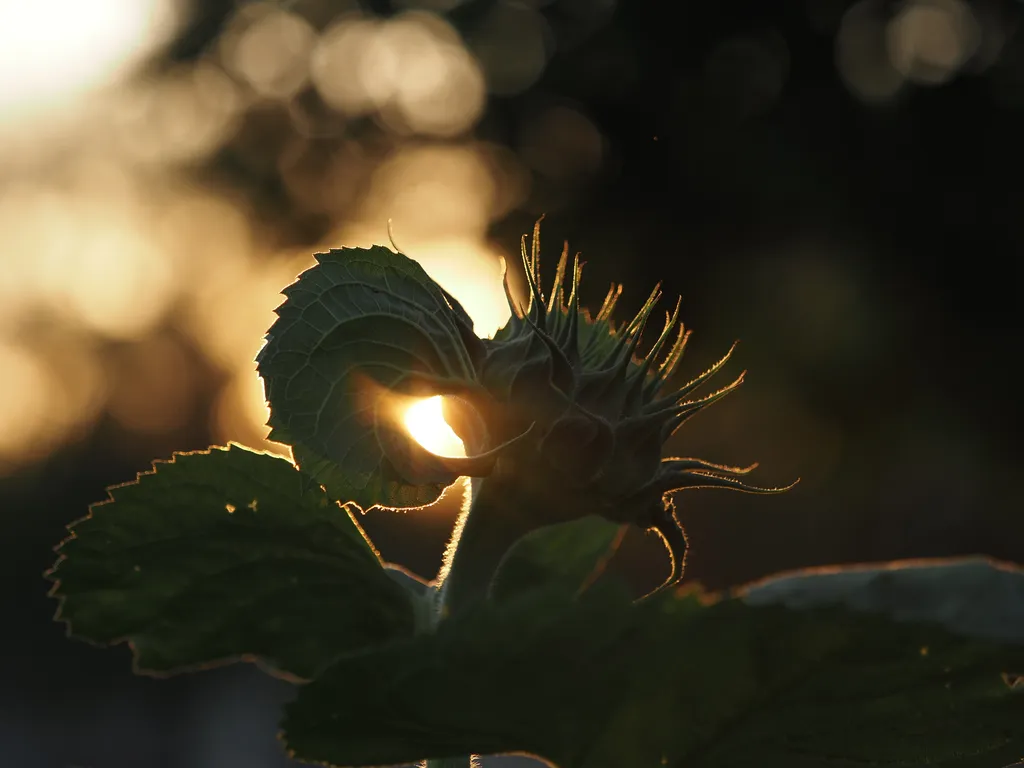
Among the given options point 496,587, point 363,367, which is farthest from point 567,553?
point 363,367

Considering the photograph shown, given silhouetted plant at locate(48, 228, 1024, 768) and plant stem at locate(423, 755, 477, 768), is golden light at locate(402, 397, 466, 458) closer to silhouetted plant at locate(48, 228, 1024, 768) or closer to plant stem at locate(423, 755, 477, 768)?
silhouetted plant at locate(48, 228, 1024, 768)

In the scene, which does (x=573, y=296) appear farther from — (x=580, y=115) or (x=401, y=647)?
(x=580, y=115)

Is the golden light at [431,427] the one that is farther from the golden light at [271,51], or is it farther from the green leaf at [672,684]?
the golden light at [271,51]

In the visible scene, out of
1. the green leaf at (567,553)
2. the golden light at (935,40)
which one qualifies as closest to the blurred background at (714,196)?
the golden light at (935,40)

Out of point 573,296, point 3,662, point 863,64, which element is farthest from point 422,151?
point 573,296

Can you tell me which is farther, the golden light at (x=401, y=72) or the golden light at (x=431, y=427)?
the golden light at (x=401, y=72)
